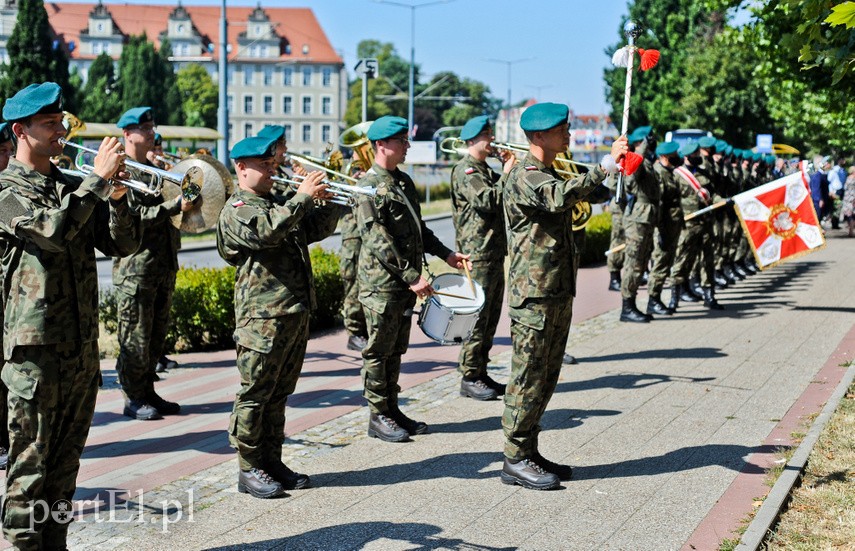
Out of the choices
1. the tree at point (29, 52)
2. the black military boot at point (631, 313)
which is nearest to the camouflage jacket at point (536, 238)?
the black military boot at point (631, 313)

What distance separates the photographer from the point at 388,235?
6602 mm

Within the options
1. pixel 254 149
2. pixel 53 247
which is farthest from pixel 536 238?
pixel 53 247

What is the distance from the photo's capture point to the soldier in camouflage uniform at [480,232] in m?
7.86

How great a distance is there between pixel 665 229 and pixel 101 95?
6037cm

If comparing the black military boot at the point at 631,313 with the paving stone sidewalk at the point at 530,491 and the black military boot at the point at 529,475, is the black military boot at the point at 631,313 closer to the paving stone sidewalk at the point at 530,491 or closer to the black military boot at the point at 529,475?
the paving stone sidewalk at the point at 530,491

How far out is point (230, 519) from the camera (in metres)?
5.29

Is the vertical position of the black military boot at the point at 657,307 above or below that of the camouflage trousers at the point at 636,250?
below

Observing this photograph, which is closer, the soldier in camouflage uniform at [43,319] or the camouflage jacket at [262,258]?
the soldier in camouflage uniform at [43,319]

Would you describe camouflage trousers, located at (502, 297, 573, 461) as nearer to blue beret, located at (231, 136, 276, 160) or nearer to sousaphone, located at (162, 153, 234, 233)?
blue beret, located at (231, 136, 276, 160)

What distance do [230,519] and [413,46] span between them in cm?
3843

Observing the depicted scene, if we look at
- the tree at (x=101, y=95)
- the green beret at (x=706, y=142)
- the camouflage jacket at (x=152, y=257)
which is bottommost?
the camouflage jacket at (x=152, y=257)

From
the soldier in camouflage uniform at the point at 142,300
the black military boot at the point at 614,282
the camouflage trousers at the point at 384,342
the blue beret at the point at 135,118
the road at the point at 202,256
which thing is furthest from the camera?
the road at the point at 202,256

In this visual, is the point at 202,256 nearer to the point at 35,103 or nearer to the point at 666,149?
the point at 666,149

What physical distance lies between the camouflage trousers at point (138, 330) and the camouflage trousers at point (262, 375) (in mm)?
1886
